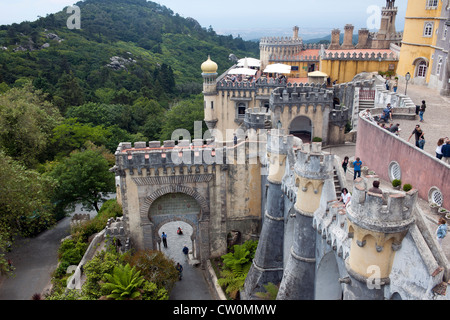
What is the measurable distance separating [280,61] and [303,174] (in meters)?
34.4

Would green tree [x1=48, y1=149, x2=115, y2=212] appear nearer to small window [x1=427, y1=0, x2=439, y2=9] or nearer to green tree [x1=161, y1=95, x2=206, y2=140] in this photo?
green tree [x1=161, y1=95, x2=206, y2=140]

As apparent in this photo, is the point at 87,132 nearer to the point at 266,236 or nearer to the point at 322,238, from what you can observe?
the point at 266,236

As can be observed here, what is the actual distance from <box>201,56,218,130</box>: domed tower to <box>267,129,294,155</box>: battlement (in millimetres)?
20261

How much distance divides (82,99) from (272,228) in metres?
50.6

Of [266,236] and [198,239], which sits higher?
[266,236]

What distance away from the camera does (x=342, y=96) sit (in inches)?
1355

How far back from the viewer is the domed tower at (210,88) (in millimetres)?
37688

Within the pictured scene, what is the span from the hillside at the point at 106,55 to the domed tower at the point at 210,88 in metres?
29.6

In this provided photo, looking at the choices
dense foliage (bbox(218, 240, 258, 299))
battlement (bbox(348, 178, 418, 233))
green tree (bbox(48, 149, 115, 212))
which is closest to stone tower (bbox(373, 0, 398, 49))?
dense foliage (bbox(218, 240, 258, 299))

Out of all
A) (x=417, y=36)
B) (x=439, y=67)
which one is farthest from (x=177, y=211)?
(x=417, y=36)

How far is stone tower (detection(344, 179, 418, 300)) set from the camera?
33.3ft

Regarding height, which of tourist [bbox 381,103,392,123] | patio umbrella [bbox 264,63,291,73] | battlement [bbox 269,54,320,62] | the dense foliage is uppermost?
battlement [bbox 269,54,320,62]

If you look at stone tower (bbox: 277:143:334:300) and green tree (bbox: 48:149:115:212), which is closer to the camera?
stone tower (bbox: 277:143:334:300)

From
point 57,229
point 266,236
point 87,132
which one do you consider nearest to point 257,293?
point 266,236
